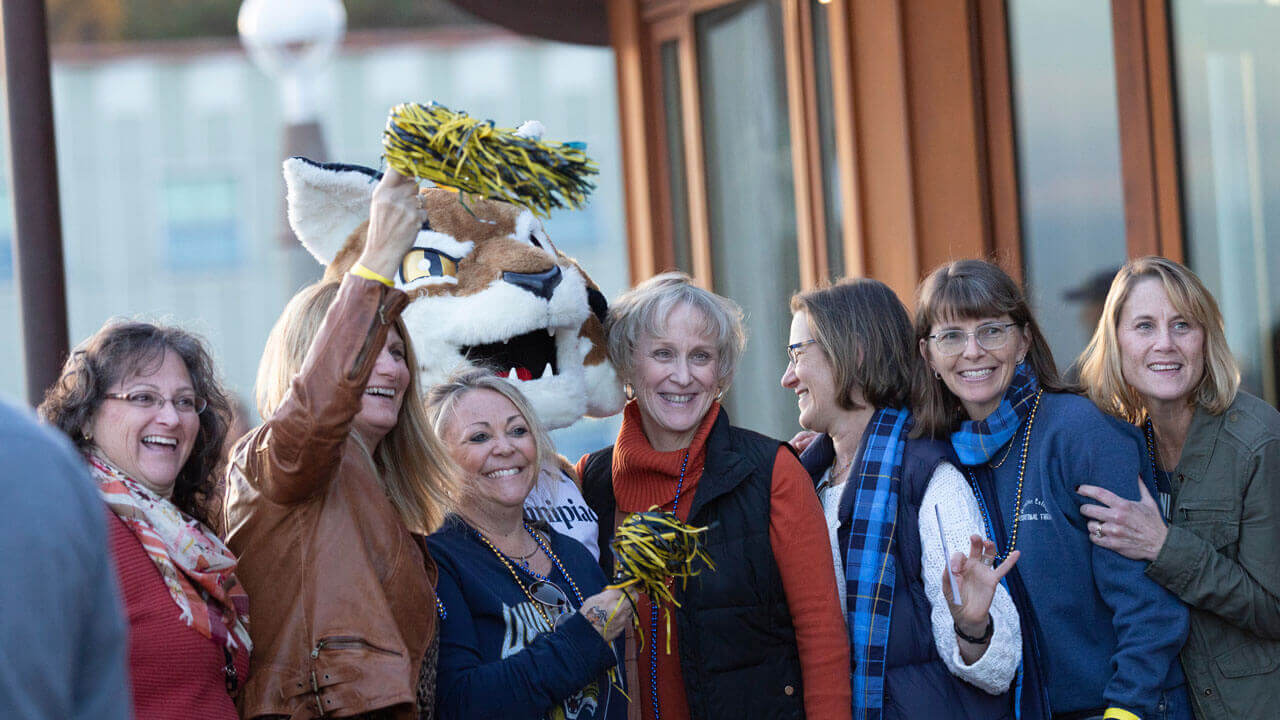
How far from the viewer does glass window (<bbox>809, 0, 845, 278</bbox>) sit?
17.7 feet

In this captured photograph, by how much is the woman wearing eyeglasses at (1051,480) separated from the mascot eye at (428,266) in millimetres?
1211

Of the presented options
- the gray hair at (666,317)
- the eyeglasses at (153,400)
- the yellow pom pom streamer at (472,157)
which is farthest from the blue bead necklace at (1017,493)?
the eyeglasses at (153,400)

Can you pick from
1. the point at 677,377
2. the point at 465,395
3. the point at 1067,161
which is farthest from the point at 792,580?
the point at 1067,161

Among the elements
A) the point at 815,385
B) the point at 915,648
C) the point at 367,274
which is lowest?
the point at 915,648

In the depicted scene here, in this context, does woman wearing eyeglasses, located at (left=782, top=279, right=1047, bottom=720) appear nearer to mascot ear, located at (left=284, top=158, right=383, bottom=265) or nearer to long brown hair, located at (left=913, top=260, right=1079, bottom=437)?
long brown hair, located at (left=913, top=260, right=1079, bottom=437)

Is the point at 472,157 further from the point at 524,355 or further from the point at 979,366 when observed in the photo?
the point at 979,366

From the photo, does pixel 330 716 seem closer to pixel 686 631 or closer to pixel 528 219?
pixel 686 631

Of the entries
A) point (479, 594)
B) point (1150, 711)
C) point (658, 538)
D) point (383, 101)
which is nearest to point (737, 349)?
point (658, 538)

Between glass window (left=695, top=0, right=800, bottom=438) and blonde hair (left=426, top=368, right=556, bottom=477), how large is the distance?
3.01m

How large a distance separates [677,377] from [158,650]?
1363 millimetres

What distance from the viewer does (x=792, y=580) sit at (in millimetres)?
2943

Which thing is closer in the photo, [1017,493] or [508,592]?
[508,592]

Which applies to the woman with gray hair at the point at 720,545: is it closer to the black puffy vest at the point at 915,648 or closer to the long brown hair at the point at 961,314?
the black puffy vest at the point at 915,648

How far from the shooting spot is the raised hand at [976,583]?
274cm
